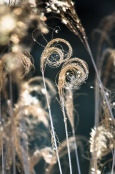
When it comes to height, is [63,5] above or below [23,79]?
above

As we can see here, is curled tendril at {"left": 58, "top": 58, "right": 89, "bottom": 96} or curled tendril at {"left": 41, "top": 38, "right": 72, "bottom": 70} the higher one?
curled tendril at {"left": 41, "top": 38, "right": 72, "bottom": 70}

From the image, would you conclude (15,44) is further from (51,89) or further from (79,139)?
(79,139)

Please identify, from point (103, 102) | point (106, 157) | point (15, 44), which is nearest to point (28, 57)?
point (15, 44)

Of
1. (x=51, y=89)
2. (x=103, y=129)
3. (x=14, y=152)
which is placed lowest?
(x=103, y=129)

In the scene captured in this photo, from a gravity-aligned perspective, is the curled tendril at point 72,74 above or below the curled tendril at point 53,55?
below
